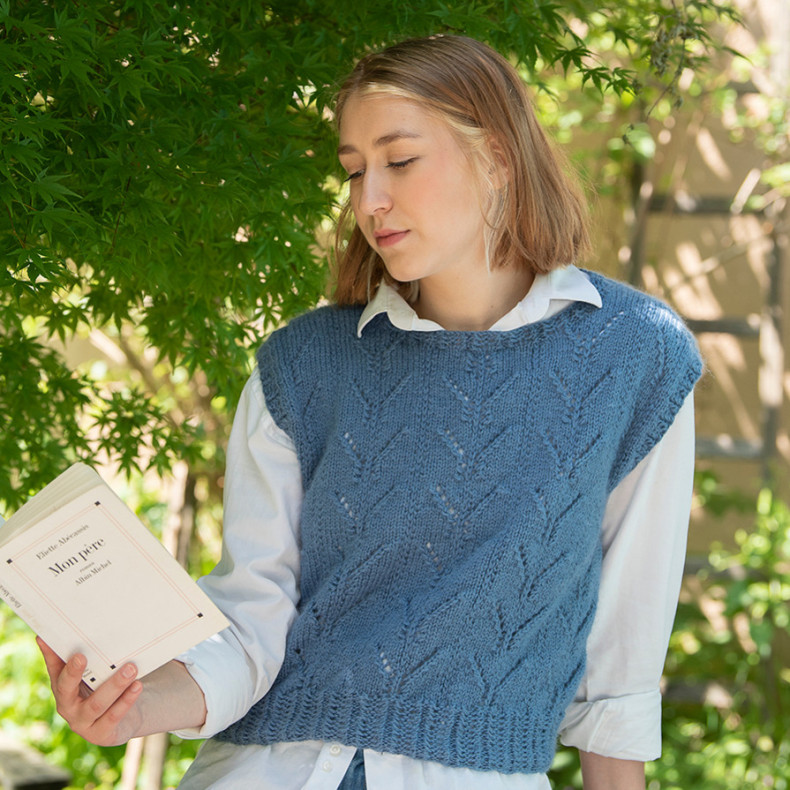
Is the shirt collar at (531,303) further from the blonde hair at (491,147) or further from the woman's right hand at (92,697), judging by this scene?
the woman's right hand at (92,697)

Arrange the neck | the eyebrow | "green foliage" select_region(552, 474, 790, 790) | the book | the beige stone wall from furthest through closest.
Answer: the beige stone wall < "green foliage" select_region(552, 474, 790, 790) < the neck < the eyebrow < the book

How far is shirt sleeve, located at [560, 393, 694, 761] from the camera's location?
5.11ft

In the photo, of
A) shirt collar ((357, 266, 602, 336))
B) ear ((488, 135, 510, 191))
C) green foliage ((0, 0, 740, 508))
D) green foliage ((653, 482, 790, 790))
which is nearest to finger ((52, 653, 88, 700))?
green foliage ((0, 0, 740, 508))

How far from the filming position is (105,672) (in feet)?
4.32

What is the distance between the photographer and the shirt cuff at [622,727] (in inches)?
60.7

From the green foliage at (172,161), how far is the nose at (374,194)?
0.22 metres

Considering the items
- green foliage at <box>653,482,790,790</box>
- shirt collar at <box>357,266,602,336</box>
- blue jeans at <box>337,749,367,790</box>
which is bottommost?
green foliage at <box>653,482,790,790</box>

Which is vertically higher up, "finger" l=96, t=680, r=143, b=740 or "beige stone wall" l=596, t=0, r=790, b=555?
"finger" l=96, t=680, r=143, b=740

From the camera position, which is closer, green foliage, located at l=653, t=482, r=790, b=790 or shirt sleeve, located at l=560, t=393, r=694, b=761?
shirt sleeve, located at l=560, t=393, r=694, b=761

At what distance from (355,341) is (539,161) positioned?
43 cm

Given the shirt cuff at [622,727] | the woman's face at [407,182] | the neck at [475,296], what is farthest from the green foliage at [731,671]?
the woman's face at [407,182]

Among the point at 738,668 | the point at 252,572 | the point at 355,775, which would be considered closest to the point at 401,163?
the point at 252,572

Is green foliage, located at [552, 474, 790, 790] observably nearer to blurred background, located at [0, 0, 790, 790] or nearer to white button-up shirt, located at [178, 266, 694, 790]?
blurred background, located at [0, 0, 790, 790]

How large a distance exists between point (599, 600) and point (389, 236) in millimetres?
665
